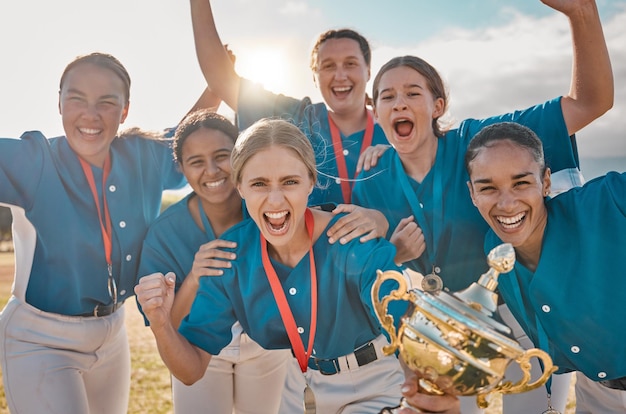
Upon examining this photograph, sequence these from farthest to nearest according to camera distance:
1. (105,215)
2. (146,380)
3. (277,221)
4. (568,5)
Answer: (146,380)
(105,215)
(568,5)
(277,221)

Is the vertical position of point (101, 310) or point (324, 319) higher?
point (101, 310)

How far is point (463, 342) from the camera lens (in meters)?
1.94

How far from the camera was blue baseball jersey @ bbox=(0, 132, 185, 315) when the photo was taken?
11.7 ft

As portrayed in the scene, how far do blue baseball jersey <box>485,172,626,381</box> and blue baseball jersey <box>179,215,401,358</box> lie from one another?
0.78m

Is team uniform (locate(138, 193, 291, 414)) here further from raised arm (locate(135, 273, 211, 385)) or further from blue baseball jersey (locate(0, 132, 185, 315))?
raised arm (locate(135, 273, 211, 385))

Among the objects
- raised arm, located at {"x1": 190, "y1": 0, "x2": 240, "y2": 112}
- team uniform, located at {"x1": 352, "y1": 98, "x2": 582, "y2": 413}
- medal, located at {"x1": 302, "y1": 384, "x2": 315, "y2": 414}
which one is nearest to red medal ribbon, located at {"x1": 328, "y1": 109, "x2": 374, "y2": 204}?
team uniform, located at {"x1": 352, "y1": 98, "x2": 582, "y2": 413}

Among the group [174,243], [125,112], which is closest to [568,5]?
[174,243]

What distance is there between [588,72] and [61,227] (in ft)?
9.90

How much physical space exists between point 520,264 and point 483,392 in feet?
3.52

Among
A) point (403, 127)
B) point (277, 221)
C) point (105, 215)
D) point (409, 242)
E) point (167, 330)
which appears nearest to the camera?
point (167, 330)

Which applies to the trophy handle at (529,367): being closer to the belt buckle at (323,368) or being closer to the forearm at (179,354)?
the belt buckle at (323,368)

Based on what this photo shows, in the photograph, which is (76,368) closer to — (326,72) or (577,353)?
(326,72)

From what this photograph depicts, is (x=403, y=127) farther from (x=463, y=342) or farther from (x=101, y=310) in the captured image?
(x=101, y=310)

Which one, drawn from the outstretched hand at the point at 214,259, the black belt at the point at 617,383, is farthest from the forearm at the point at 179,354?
the black belt at the point at 617,383
